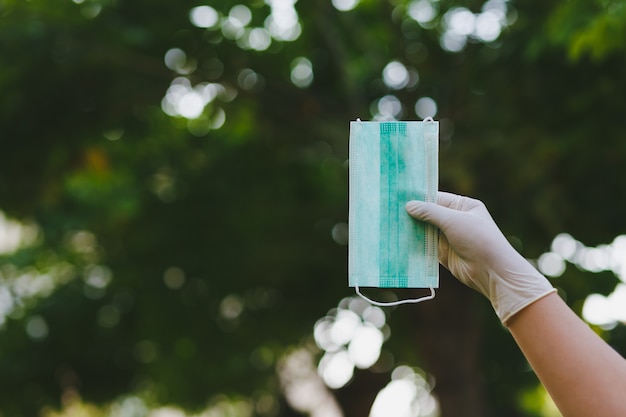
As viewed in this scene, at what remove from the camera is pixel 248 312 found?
13.2 meters

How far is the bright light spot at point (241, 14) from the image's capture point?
9.69 meters

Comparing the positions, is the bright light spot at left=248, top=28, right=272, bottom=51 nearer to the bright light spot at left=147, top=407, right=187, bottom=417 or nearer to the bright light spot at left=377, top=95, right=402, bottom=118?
the bright light spot at left=377, top=95, right=402, bottom=118

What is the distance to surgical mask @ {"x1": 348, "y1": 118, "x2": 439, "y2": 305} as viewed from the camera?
279 centimetres

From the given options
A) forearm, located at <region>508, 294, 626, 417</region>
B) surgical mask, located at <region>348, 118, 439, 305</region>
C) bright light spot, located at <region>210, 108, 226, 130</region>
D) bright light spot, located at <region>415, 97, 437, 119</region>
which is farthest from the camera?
bright light spot, located at <region>210, 108, 226, 130</region>

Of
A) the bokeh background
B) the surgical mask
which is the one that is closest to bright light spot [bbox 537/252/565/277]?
the bokeh background

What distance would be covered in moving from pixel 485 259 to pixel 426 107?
848cm

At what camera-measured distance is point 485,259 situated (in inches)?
101

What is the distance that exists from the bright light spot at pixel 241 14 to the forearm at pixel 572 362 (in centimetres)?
762

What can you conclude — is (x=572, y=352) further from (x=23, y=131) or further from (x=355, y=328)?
(x=355, y=328)

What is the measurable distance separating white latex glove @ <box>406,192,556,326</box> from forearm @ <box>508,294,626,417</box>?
0.05 metres

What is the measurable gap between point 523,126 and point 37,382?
340 inches

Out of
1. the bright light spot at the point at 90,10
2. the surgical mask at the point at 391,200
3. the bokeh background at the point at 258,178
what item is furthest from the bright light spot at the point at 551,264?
the surgical mask at the point at 391,200

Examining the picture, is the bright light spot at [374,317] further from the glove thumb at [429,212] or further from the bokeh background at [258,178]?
the glove thumb at [429,212]

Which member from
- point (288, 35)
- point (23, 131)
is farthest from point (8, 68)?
point (288, 35)
